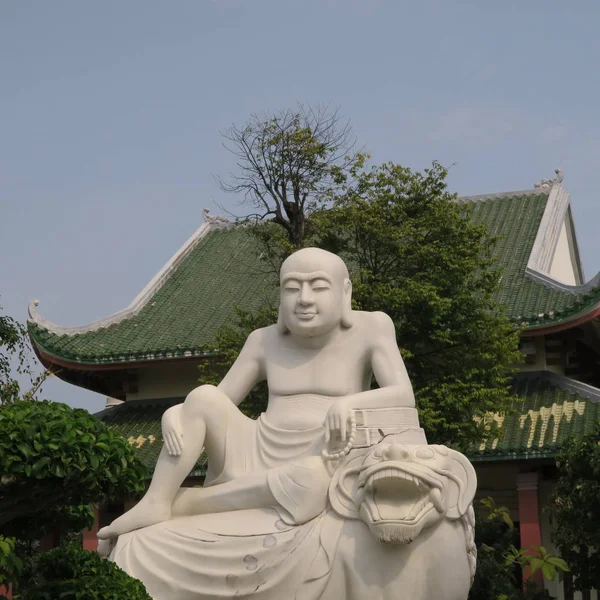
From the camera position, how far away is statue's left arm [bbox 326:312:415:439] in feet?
20.4

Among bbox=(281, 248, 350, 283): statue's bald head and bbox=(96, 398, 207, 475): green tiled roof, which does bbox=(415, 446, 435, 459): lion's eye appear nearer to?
bbox=(281, 248, 350, 283): statue's bald head

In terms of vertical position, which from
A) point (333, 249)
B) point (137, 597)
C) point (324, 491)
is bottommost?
point (137, 597)

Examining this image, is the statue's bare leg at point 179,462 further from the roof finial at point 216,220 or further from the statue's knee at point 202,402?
the roof finial at point 216,220

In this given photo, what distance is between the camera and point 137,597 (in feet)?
19.5

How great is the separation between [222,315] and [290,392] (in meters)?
11.5

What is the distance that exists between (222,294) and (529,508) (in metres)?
6.14

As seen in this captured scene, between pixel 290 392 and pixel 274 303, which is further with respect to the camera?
pixel 274 303

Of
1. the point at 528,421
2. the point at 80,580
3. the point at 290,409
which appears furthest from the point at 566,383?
the point at 80,580

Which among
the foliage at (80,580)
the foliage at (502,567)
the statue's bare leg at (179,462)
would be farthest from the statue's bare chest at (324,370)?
the foliage at (502,567)

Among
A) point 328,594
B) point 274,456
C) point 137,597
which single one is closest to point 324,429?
point 274,456

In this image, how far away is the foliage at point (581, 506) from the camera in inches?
391

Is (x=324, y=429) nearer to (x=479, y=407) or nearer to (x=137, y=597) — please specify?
(x=137, y=597)

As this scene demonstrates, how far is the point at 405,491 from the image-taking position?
584 centimetres

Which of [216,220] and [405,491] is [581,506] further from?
[216,220]
